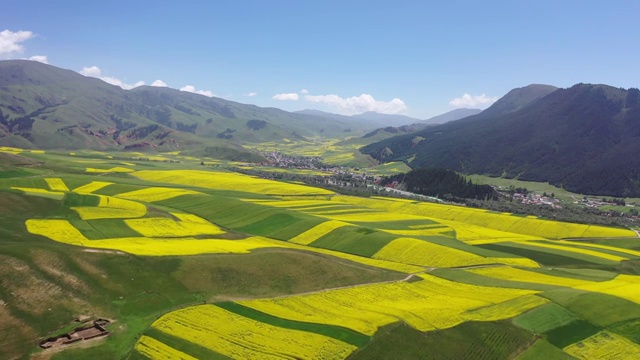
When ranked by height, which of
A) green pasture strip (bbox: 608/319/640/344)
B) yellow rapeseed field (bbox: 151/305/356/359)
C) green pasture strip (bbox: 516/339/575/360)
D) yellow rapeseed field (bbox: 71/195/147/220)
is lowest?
green pasture strip (bbox: 516/339/575/360)

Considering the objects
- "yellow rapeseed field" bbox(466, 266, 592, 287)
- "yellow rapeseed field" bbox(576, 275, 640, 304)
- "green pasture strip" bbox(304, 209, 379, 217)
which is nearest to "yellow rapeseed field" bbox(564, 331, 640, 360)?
"yellow rapeseed field" bbox(576, 275, 640, 304)

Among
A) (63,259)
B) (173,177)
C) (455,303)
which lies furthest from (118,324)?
(173,177)

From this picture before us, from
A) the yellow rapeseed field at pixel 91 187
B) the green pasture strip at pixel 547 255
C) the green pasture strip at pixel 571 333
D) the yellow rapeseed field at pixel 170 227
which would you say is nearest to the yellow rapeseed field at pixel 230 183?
the yellow rapeseed field at pixel 91 187

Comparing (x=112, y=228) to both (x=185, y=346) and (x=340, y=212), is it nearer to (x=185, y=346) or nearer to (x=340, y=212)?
(x=185, y=346)

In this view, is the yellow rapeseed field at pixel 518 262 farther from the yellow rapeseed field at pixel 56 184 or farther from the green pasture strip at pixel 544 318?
the yellow rapeseed field at pixel 56 184

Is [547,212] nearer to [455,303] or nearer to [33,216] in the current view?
[455,303]

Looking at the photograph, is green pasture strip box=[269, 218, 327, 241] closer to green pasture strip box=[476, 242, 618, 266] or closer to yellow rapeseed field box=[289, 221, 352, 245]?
yellow rapeseed field box=[289, 221, 352, 245]
